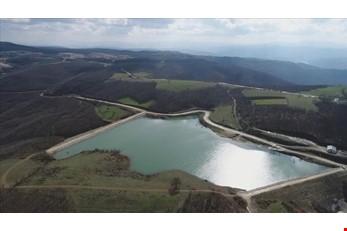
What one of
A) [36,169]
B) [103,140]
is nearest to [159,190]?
[36,169]

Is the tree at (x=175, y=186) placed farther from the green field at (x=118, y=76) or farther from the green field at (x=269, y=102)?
the green field at (x=118, y=76)

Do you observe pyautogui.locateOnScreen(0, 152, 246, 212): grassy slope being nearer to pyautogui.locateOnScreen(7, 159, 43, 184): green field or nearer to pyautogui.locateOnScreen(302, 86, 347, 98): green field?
pyautogui.locateOnScreen(7, 159, 43, 184): green field

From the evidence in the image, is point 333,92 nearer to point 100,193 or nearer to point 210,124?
point 210,124

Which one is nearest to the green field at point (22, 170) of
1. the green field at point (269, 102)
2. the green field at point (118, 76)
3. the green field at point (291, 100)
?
the green field at point (269, 102)

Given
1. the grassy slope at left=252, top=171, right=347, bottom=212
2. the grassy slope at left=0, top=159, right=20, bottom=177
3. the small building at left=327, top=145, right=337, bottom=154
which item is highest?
the grassy slope at left=0, top=159, right=20, bottom=177

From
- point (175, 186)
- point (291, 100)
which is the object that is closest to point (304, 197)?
point (175, 186)

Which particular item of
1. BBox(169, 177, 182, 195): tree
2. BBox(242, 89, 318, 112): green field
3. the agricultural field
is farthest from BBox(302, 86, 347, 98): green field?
BBox(169, 177, 182, 195): tree

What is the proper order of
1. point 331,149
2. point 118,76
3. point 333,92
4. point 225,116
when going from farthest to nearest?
point 118,76 < point 333,92 < point 225,116 < point 331,149
